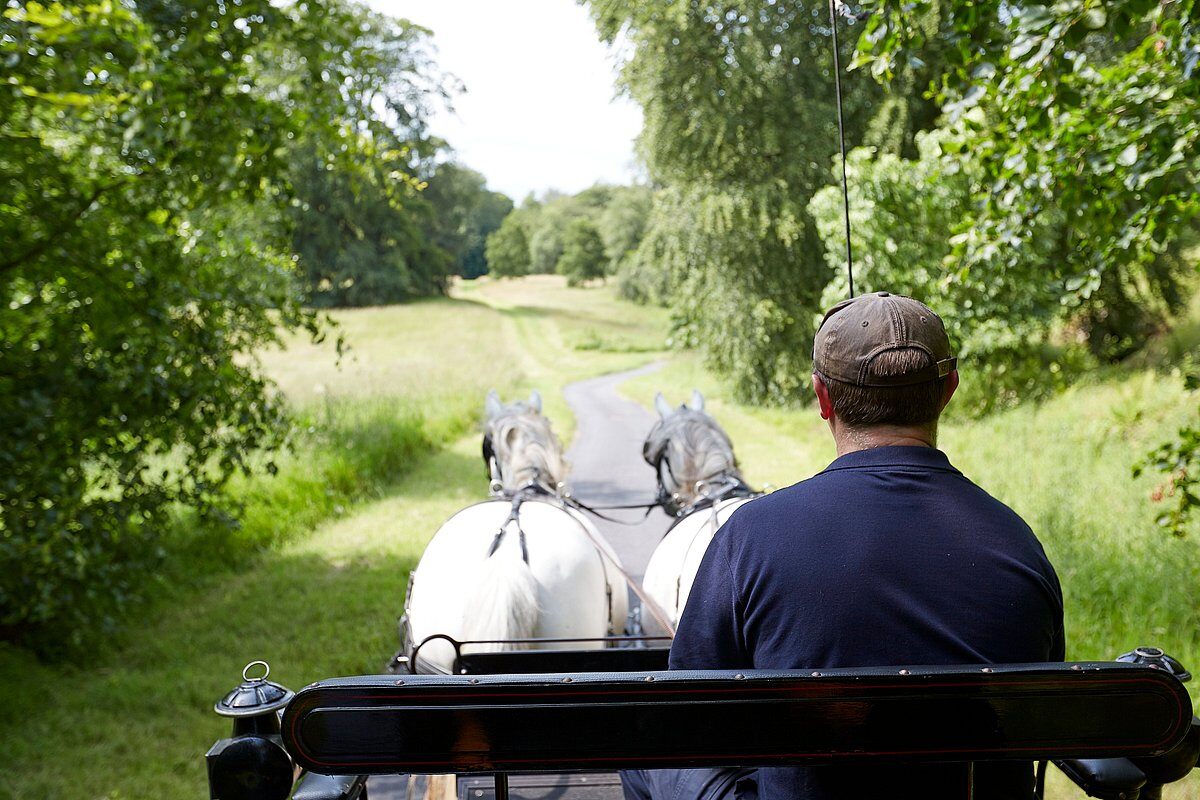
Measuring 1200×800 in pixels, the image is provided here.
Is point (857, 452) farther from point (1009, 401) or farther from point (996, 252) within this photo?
point (1009, 401)

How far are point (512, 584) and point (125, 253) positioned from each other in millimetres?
3677

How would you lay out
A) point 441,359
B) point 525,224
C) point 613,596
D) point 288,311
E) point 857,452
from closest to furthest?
1. point 857,452
2. point 613,596
3. point 288,311
4. point 441,359
5. point 525,224

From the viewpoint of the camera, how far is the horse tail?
3443 millimetres

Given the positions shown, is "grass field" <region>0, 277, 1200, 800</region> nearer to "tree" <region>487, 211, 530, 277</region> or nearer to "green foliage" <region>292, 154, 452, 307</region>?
"green foliage" <region>292, 154, 452, 307</region>

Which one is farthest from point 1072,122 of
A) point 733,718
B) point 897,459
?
point 733,718

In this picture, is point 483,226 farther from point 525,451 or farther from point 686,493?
point 686,493

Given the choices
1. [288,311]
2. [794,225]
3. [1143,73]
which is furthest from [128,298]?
[794,225]

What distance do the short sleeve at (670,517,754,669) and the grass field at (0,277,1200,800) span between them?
311 cm

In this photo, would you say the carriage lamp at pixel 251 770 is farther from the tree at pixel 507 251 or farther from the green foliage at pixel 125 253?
the tree at pixel 507 251

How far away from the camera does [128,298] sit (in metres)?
5.38

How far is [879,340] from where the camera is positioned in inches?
72.1

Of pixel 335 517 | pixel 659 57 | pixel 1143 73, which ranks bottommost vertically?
pixel 335 517

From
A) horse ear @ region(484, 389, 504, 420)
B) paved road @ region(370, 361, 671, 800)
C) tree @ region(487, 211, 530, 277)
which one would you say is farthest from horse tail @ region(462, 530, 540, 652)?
tree @ region(487, 211, 530, 277)

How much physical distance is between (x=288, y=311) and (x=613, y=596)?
11.5 ft
